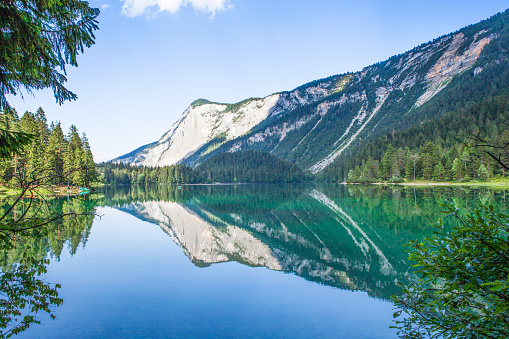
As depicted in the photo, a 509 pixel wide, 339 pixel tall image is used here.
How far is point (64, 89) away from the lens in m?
7.40

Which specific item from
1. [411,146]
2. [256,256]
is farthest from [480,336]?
[411,146]

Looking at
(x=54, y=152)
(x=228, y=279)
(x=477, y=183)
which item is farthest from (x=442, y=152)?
(x=54, y=152)

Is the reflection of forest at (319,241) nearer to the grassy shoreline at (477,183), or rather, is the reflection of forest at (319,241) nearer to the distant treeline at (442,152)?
the distant treeline at (442,152)

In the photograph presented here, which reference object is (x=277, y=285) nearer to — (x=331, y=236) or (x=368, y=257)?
(x=368, y=257)

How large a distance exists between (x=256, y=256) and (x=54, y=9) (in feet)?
60.3

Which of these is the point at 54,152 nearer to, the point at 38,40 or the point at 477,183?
the point at 38,40

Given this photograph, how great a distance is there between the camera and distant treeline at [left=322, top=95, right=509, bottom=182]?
86250 mm

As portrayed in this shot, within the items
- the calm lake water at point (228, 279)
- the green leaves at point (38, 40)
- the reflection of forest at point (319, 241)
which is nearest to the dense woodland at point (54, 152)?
the reflection of forest at point (319, 241)

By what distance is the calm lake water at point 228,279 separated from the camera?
10.8m

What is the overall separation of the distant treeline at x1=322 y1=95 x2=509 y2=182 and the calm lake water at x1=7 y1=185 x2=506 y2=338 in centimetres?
5540

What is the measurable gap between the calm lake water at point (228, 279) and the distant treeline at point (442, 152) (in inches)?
2181

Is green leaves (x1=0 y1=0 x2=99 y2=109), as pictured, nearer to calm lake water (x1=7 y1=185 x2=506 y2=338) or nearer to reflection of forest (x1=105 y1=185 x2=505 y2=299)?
calm lake water (x1=7 y1=185 x2=506 y2=338)

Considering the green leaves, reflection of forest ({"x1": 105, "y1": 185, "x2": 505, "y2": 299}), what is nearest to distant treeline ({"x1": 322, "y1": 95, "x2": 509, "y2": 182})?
reflection of forest ({"x1": 105, "y1": 185, "x2": 505, "y2": 299})

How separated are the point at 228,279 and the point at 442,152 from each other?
4210 inches
